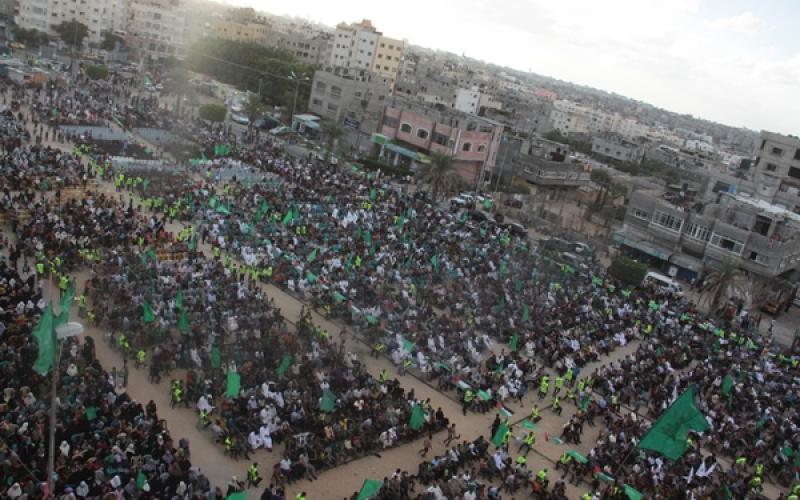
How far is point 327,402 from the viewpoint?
Answer: 17625 mm

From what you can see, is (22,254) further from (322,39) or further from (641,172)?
(322,39)

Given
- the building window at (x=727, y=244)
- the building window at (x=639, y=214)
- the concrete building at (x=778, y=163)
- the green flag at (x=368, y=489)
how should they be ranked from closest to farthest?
the green flag at (x=368, y=489) < the building window at (x=727, y=244) < the building window at (x=639, y=214) < the concrete building at (x=778, y=163)

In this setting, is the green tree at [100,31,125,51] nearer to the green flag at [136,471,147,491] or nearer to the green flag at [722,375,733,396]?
the green flag at [722,375,733,396]

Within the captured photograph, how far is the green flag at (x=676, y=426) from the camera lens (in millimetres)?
12562

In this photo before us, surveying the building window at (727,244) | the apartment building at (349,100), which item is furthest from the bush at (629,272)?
the apartment building at (349,100)

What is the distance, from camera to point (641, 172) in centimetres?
8800

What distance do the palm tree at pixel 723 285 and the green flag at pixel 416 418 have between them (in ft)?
75.2

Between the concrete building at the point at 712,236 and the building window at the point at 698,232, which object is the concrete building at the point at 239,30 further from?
the building window at the point at 698,232

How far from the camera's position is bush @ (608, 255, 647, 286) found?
37719mm

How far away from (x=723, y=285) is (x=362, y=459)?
82.5ft

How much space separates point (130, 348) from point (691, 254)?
36671 mm

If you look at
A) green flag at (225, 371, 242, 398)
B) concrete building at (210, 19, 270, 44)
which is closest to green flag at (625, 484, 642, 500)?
green flag at (225, 371, 242, 398)

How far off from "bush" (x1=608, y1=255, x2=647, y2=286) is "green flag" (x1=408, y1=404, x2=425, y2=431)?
2312 cm

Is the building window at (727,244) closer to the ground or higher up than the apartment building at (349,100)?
closer to the ground
